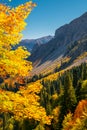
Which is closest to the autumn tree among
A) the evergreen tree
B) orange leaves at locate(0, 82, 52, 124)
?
orange leaves at locate(0, 82, 52, 124)

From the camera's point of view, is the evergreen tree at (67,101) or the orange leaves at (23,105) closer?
the orange leaves at (23,105)

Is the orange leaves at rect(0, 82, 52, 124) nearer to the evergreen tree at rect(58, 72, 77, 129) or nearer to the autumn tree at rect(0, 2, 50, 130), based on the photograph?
the autumn tree at rect(0, 2, 50, 130)

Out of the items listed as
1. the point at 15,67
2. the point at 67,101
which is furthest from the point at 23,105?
the point at 67,101

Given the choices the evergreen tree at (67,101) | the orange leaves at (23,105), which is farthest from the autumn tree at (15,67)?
the evergreen tree at (67,101)

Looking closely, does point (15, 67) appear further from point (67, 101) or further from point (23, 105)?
point (67, 101)

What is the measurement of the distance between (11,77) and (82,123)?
43690 mm

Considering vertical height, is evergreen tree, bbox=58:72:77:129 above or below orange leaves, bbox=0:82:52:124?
above

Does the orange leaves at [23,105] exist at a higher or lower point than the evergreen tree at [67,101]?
lower

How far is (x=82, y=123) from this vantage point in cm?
6159

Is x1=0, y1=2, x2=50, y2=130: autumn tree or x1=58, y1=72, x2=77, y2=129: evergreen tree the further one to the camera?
x1=58, y1=72, x2=77, y2=129: evergreen tree

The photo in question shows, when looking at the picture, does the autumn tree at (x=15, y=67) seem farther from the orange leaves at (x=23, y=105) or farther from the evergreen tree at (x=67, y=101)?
the evergreen tree at (x=67, y=101)

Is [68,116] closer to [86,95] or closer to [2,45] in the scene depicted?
[86,95]

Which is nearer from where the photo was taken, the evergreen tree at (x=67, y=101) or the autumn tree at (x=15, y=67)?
the autumn tree at (x=15, y=67)

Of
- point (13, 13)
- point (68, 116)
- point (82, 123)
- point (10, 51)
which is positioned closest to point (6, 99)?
point (10, 51)
